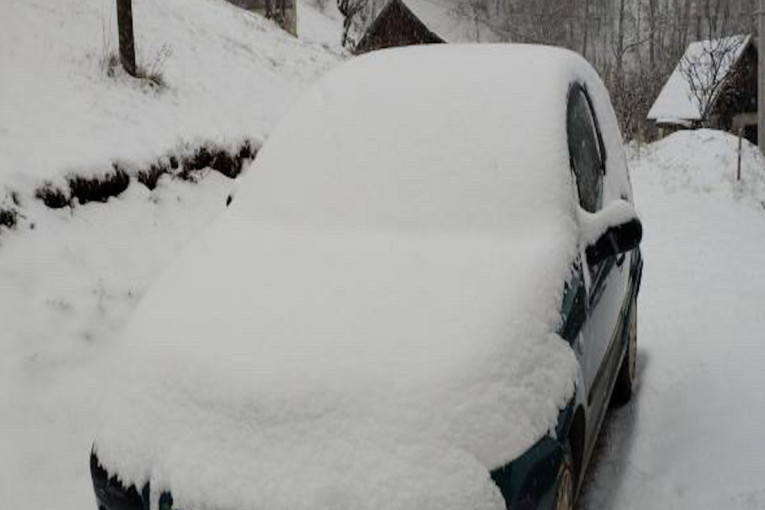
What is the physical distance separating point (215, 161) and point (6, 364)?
125 inches

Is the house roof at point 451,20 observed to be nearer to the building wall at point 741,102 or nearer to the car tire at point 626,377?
the building wall at point 741,102

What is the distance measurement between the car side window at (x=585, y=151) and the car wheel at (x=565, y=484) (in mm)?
Result: 1055

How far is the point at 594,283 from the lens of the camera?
9.61 ft

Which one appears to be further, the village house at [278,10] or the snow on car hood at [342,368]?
the village house at [278,10]

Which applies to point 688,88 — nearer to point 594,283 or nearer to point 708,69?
point 708,69

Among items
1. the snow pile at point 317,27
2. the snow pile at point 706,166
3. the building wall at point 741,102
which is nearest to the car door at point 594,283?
the snow pile at point 706,166

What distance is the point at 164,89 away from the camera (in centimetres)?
743

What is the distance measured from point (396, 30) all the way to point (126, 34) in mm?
33921

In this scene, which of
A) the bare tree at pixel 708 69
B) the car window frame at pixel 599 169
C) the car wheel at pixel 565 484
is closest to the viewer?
the car wheel at pixel 565 484

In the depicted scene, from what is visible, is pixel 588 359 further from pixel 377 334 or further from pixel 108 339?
pixel 108 339

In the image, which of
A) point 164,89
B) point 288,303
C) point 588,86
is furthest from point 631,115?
point 288,303

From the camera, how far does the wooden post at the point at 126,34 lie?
694 centimetres

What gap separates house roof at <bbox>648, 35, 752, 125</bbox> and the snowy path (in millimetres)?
24403

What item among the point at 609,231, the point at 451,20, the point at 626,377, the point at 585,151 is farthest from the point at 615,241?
the point at 451,20
